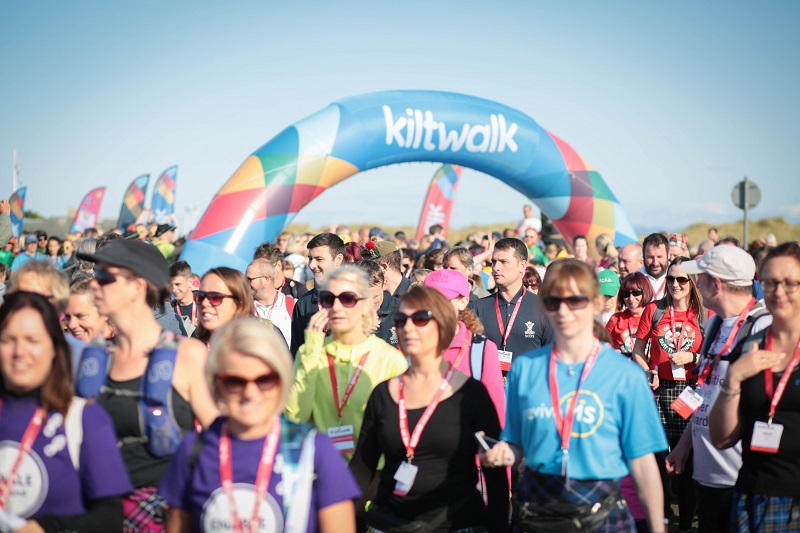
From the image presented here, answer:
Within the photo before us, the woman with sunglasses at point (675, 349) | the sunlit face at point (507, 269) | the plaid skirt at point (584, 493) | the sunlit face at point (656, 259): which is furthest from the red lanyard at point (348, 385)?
the sunlit face at point (656, 259)

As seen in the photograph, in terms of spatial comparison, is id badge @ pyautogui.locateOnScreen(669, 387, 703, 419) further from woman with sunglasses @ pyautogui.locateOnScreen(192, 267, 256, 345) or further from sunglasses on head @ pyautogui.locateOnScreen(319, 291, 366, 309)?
woman with sunglasses @ pyautogui.locateOnScreen(192, 267, 256, 345)

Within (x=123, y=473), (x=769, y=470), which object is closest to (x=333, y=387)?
(x=123, y=473)

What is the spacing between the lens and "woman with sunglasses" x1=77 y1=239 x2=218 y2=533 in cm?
270

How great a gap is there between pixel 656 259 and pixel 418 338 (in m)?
4.41

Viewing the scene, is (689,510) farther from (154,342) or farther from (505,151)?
(505,151)

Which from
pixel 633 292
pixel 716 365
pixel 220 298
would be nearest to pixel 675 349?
pixel 633 292

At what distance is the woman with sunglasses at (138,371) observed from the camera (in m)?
2.70

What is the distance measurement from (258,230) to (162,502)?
8.55m

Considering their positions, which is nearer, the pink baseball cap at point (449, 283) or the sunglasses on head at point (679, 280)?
the pink baseball cap at point (449, 283)

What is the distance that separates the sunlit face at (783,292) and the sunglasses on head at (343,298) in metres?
1.85

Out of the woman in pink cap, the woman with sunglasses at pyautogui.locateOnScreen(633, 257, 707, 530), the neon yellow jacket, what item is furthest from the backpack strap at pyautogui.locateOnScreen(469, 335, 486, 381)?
the woman with sunglasses at pyautogui.locateOnScreen(633, 257, 707, 530)

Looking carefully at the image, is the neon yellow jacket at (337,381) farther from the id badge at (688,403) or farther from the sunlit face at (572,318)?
the id badge at (688,403)

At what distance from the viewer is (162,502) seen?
107 inches

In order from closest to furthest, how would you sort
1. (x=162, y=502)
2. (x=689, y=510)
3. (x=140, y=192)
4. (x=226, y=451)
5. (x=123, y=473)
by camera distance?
(x=226, y=451), (x=123, y=473), (x=162, y=502), (x=689, y=510), (x=140, y=192)
